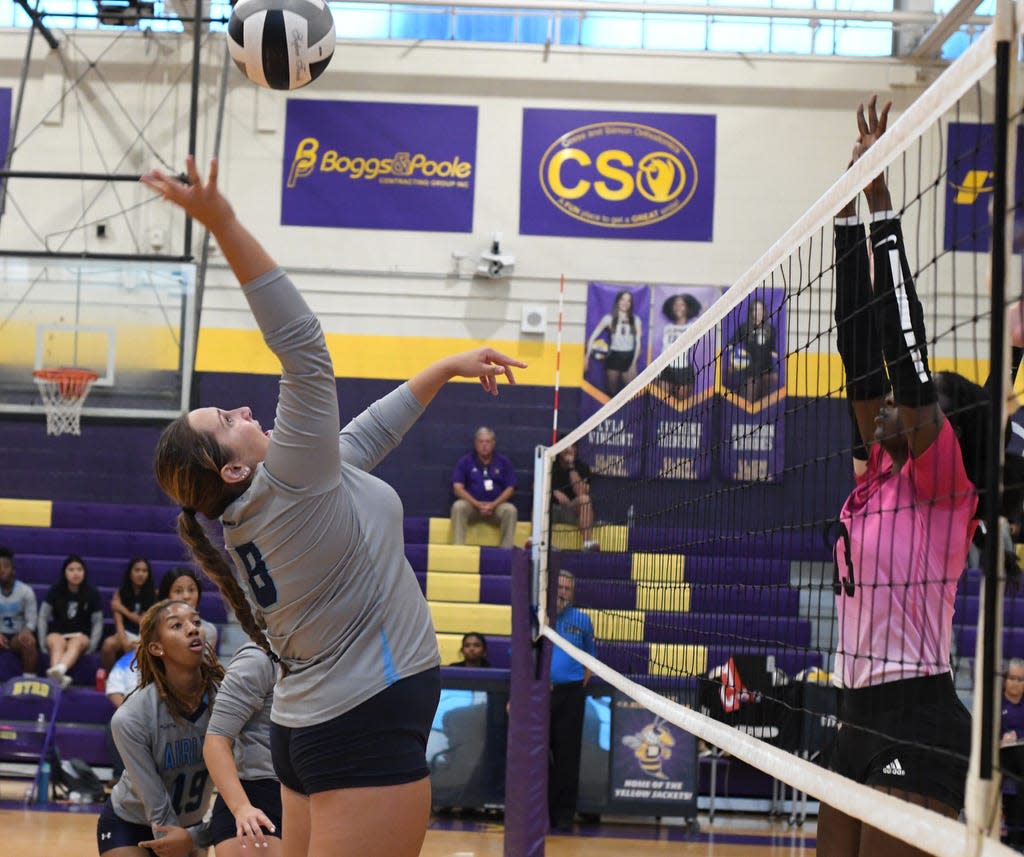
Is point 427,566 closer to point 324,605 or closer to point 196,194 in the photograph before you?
point 324,605

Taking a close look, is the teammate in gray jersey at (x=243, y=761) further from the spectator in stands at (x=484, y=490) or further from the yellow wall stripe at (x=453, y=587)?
the spectator in stands at (x=484, y=490)

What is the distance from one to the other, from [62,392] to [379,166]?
15.7 feet

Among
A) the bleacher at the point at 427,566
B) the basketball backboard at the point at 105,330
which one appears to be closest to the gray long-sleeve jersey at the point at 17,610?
the bleacher at the point at 427,566

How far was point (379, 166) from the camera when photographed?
49.3 feet

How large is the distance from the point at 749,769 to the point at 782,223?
6772mm

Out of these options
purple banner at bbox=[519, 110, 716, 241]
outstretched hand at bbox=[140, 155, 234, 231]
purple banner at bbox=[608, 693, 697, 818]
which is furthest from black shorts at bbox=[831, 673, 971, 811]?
purple banner at bbox=[519, 110, 716, 241]

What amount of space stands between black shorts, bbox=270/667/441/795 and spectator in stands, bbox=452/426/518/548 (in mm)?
11082

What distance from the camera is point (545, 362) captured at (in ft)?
48.5

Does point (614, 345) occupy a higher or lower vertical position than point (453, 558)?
higher

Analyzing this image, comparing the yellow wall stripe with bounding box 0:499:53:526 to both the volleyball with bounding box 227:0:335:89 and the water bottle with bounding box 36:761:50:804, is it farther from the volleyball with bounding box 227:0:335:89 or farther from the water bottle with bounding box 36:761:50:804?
the volleyball with bounding box 227:0:335:89

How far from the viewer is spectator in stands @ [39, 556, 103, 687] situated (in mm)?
11523

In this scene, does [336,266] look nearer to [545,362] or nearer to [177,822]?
[545,362]

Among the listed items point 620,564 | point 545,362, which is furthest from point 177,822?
point 545,362

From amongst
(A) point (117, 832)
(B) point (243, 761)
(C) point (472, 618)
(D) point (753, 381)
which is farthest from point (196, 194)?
(C) point (472, 618)
